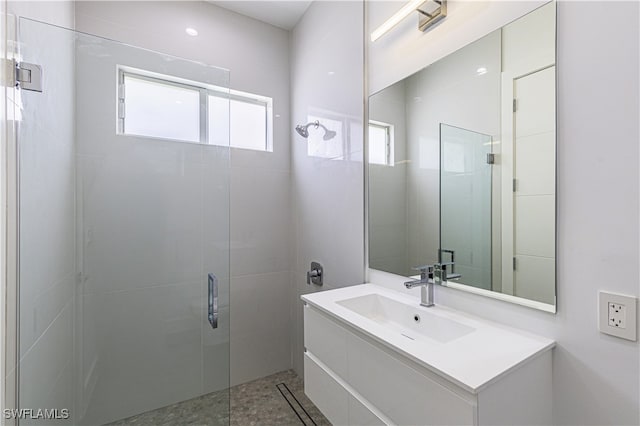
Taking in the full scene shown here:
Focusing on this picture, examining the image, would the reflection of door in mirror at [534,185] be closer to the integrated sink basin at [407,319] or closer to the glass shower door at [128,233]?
the integrated sink basin at [407,319]

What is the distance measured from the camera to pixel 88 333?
159cm

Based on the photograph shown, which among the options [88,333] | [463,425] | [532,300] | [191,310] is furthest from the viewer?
[191,310]

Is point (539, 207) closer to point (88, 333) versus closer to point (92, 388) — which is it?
point (88, 333)

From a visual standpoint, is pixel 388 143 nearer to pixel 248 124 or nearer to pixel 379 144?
pixel 379 144

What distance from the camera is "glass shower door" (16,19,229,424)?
133 centimetres

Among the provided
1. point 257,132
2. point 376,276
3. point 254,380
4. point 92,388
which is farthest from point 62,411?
point 257,132

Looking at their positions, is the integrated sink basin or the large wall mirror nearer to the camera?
the large wall mirror

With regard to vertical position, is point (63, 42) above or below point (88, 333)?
above

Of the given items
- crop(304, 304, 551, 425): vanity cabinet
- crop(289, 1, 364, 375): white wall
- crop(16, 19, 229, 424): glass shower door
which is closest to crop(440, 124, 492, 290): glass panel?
Result: crop(304, 304, 551, 425): vanity cabinet

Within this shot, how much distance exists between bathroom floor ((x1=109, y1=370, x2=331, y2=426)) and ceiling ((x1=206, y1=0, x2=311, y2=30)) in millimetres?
2570

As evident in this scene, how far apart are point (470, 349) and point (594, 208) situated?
0.54 meters

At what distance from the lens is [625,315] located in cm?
79

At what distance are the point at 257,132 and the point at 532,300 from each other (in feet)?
6.78

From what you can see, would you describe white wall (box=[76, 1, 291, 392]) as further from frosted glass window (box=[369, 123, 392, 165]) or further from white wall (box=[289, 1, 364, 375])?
frosted glass window (box=[369, 123, 392, 165])
